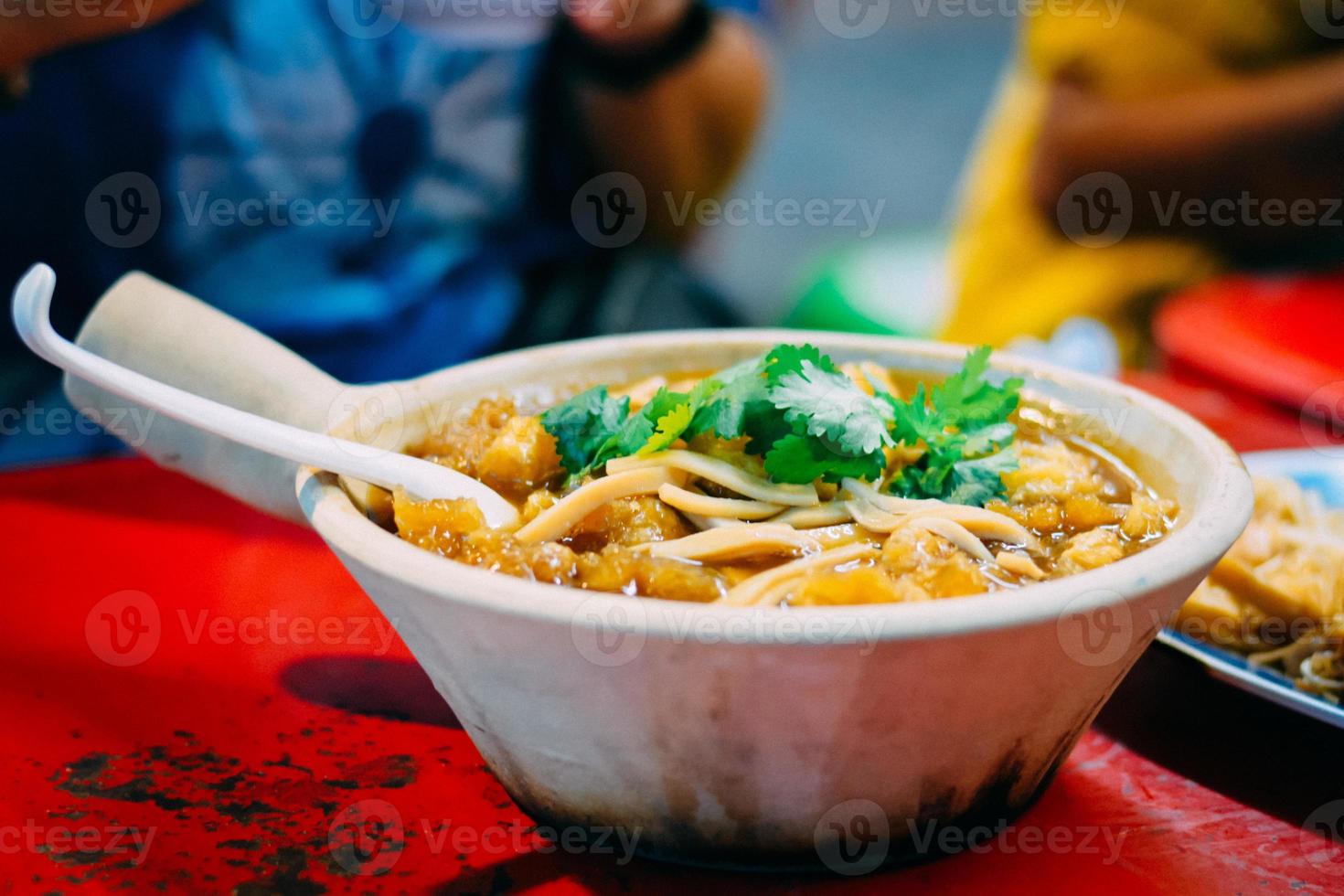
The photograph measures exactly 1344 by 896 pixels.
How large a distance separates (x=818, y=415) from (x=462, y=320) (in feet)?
7.47

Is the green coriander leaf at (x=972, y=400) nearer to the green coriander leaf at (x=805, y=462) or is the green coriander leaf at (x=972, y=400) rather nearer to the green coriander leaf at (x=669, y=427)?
the green coriander leaf at (x=805, y=462)

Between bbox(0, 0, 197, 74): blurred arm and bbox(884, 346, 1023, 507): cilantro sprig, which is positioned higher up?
bbox(0, 0, 197, 74): blurred arm

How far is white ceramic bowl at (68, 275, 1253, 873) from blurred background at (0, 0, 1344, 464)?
5.49ft

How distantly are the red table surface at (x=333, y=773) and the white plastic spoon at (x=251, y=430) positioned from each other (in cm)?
33

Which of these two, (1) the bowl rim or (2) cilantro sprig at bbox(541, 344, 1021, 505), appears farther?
(2) cilantro sprig at bbox(541, 344, 1021, 505)

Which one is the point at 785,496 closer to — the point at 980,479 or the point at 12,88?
the point at 980,479

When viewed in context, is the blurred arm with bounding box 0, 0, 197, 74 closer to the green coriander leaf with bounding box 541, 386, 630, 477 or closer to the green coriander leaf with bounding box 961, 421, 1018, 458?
the green coriander leaf with bounding box 541, 386, 630, 477

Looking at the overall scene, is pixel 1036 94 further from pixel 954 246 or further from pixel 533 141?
pixel 533 141

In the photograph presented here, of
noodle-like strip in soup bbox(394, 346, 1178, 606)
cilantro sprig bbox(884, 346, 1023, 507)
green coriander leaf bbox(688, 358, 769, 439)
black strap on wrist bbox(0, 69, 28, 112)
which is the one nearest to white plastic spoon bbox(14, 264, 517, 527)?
noodle-like strip in soup bbox(394, 346, 1178, 606)

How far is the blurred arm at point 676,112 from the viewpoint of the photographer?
3.53m

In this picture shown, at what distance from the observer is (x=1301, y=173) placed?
3.91m

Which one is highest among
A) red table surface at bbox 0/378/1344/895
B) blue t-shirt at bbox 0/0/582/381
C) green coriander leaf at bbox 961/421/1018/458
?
blue t-shirt at bbox 0/0/582/381

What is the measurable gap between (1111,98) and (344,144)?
2883 millimetres

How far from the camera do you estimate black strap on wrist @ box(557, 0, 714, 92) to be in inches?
140
